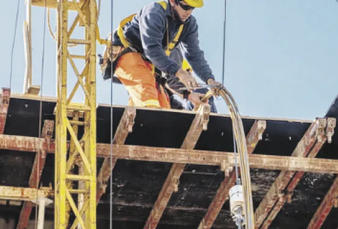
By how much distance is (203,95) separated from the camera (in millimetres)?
15781

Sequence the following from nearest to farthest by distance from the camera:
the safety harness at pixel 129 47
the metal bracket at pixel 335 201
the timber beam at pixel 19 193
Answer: the timber beam at pixel 19 193 < the safety harness at pixel 129 47 < the metal bracket at pixel 335 201

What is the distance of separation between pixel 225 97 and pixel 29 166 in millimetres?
3818

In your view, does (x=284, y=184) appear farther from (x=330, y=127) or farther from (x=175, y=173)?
(x=175, y=173)

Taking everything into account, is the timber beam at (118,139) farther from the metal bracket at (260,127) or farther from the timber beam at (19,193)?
the metal bracket at (260,127)

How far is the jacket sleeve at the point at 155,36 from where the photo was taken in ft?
48.7

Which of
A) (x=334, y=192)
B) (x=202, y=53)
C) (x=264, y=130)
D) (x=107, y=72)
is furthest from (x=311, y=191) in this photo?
(x=107, y=72)

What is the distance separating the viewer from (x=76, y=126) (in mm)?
14891

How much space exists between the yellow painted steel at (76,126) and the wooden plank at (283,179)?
3.23 metres

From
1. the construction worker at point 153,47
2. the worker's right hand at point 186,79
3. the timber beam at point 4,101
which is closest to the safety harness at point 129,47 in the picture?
the construction worker at point 153,47

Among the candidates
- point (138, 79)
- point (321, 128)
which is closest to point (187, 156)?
point (138, 79)

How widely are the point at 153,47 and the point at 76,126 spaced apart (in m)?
1.72

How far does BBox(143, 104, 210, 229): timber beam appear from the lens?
1432 centimetres

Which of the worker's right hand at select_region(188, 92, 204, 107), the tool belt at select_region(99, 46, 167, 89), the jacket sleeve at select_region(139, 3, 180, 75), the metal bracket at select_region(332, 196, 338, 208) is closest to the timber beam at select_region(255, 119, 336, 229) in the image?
the metal bracket at select_region(332, 196, 338, 208)

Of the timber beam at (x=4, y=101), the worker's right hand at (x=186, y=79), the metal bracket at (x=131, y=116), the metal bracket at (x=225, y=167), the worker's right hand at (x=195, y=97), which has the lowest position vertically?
the metal bracket at (x=225, y=167)
